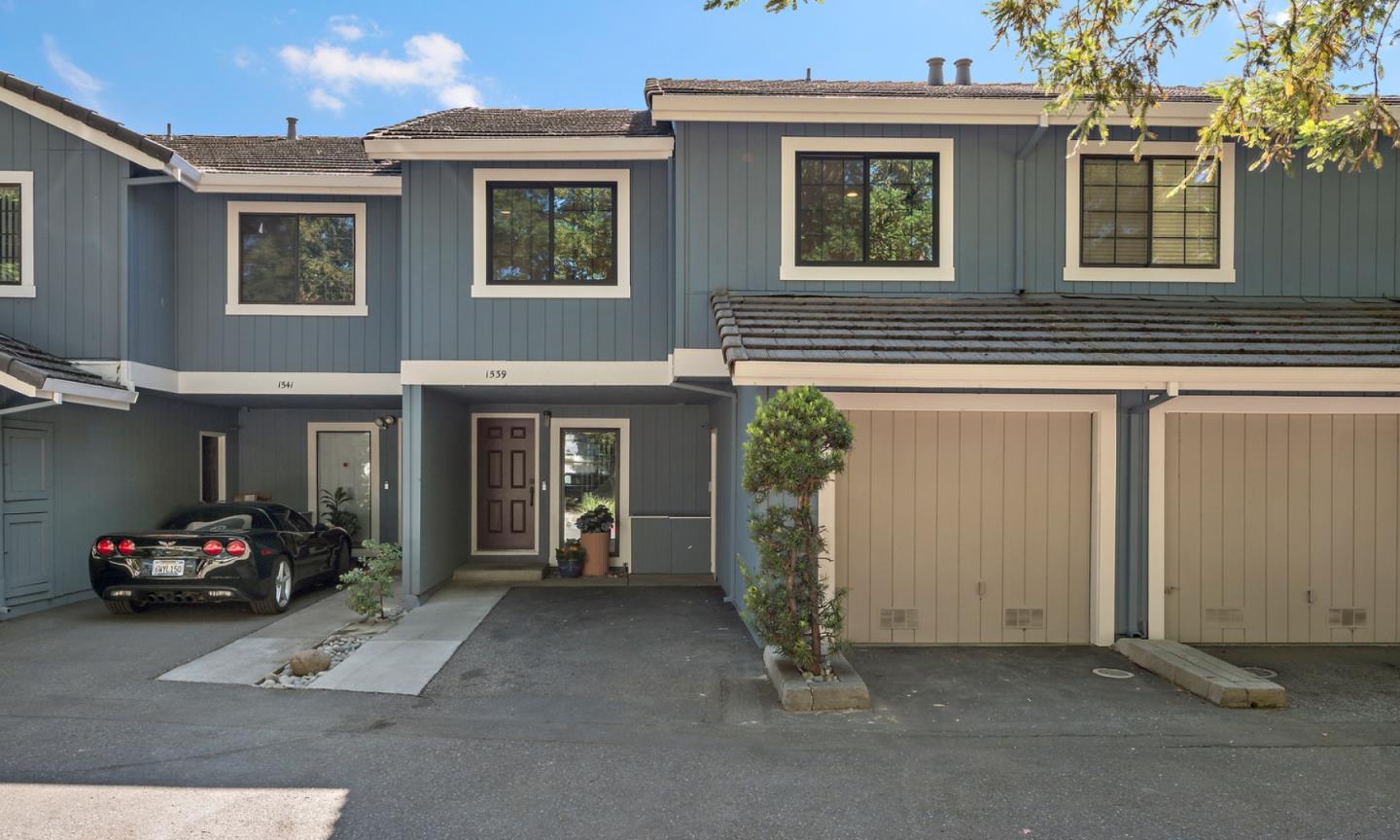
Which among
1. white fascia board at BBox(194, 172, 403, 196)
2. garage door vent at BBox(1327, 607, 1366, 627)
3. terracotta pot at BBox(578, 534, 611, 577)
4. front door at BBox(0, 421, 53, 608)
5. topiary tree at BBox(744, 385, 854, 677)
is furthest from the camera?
terracotta pot at BBox(578, 534, 611, 577)

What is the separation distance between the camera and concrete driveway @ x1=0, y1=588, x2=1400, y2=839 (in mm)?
4203

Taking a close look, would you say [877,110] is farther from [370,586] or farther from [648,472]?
[370,586]

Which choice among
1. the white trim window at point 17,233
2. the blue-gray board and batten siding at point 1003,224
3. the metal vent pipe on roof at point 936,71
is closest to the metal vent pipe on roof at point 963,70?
the metal vent pipe on roof at point 936,71

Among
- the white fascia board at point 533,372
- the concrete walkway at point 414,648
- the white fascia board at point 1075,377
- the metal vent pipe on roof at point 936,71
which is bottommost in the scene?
the concrete walkway at point 414,648

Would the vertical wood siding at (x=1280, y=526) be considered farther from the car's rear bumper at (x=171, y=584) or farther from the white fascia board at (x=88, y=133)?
the white fascia board at (x=88, y=133)

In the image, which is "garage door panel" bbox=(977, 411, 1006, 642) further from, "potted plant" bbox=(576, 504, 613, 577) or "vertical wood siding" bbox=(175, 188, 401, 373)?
"vertical wood siding" bbox=(175, 188, 401, 373)

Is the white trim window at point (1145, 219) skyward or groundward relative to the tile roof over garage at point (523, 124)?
groundward

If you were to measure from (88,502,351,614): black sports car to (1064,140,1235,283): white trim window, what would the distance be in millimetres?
9183

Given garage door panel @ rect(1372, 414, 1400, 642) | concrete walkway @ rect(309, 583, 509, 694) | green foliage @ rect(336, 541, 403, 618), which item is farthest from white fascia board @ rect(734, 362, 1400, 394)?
green foliage @ rect(336, 541, 403, 618)

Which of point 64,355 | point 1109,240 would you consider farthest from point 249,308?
point 1109,240

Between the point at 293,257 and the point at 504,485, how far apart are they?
4181 millimetres

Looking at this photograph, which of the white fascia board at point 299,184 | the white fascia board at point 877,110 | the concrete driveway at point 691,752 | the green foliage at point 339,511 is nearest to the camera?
the concrete driveway at point 691,752

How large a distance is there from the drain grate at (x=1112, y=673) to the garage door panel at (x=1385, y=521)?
303 centimetres

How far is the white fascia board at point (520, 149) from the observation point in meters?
9.22
